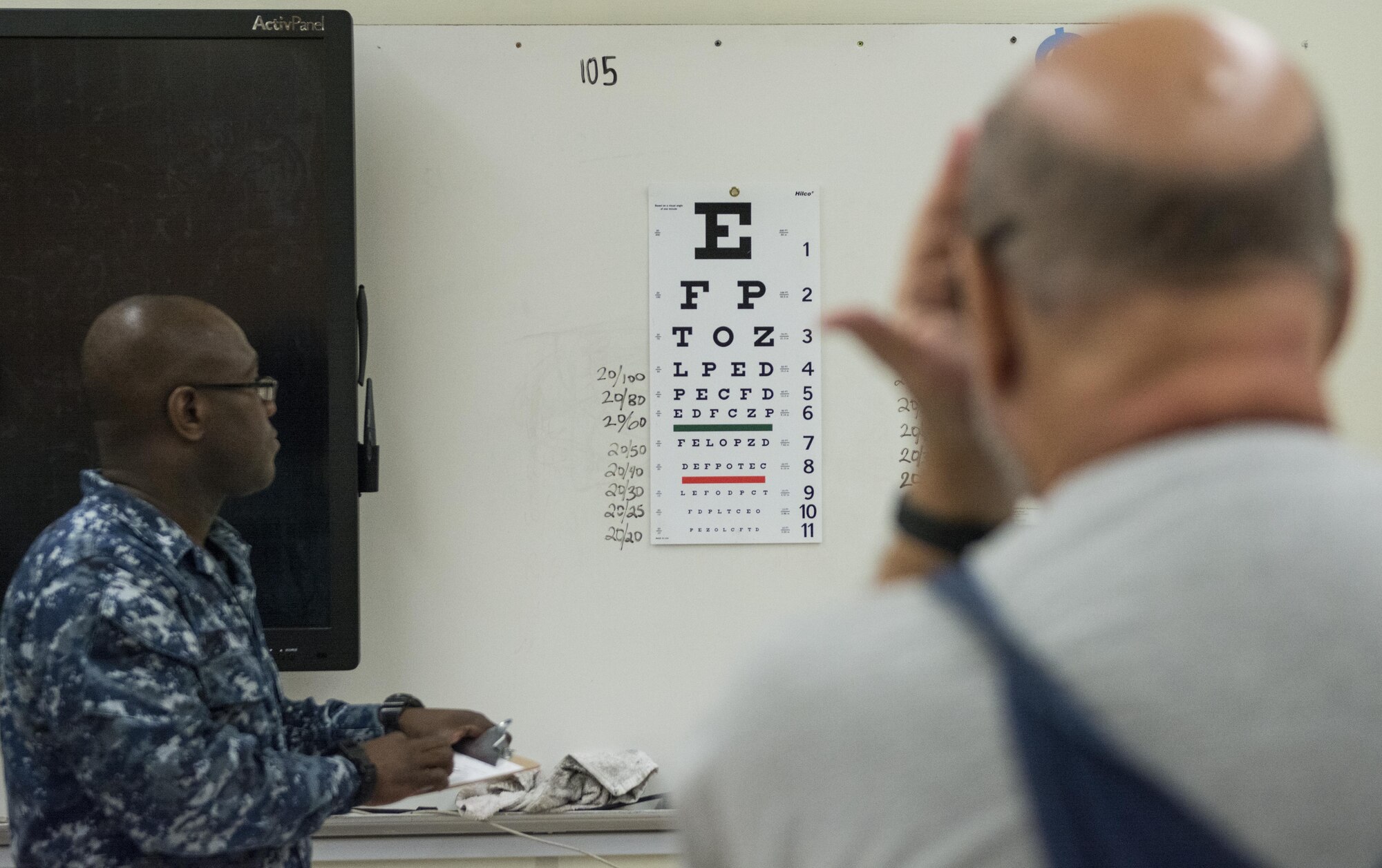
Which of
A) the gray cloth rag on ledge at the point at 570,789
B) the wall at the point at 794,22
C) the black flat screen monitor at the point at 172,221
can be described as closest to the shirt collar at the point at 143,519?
the black flat screen monitor at the point at 172,221

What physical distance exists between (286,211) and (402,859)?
1.25 metres

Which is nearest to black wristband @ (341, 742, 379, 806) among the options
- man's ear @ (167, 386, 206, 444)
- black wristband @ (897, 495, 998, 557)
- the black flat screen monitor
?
man's ear @ (167, 386, 206, 444)

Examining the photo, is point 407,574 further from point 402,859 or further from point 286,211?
point 286,211

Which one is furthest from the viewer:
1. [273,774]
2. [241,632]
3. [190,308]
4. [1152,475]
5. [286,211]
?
[286,211]

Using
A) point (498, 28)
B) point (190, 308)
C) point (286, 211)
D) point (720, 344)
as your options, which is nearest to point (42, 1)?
point (286, 211)

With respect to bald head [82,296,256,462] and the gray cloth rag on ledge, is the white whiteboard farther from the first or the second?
bald head [82,296,256,462]

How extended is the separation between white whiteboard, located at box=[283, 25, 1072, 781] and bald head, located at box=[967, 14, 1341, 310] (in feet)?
6.35

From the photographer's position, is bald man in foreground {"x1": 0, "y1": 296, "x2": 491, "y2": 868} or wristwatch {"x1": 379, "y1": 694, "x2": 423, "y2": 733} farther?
wristwatch {"x1": 379, "y1": 694, "x2": 423, "y2": 733}

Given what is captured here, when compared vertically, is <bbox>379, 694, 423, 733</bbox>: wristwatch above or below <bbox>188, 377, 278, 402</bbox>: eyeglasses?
below

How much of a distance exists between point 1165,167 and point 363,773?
142 centimetres

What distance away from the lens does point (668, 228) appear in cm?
242

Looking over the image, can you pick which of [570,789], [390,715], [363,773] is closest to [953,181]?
[363,773]

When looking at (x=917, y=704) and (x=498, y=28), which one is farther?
(x=498, y=28)

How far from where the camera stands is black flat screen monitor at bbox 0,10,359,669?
89.2 inches
